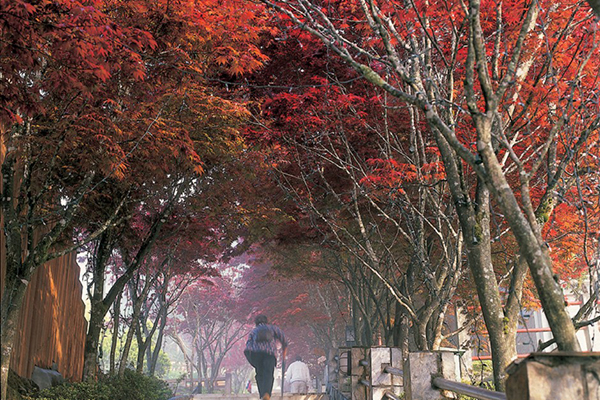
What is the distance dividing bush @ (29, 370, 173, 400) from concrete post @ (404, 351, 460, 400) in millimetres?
5864

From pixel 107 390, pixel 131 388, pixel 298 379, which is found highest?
pixel 107 390

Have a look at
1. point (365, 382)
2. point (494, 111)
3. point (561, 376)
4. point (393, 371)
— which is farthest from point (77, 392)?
point (561, 376)

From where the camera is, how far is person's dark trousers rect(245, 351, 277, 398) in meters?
15.0

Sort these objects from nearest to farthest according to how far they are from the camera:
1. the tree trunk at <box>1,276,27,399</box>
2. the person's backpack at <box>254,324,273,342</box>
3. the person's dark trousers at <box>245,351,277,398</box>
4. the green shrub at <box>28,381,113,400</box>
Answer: the tree trunk at <box>1,276,27,399</box> → the green shrub at <box>28,381,113,400</box> → the person's backpack at <box>254,324,273,342</box> → the person's dark trousers at <box>245,351,277,398</box>

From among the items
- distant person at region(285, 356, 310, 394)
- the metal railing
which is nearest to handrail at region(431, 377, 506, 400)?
the metal railing

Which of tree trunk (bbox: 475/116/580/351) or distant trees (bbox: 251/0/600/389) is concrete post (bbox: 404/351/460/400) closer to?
distant trees (bbox: 251/0/600/389)

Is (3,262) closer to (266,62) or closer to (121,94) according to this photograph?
(121,94)

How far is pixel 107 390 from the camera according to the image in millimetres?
10672

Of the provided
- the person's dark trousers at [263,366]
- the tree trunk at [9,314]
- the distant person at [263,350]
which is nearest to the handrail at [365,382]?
the tree trunk at [9,314]

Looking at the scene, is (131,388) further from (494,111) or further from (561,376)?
(561,376)

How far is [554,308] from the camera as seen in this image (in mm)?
3018

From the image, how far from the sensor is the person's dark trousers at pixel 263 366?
15023 millimetres

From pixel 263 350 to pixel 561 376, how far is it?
43.7 ft

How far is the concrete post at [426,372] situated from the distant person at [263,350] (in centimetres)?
966
